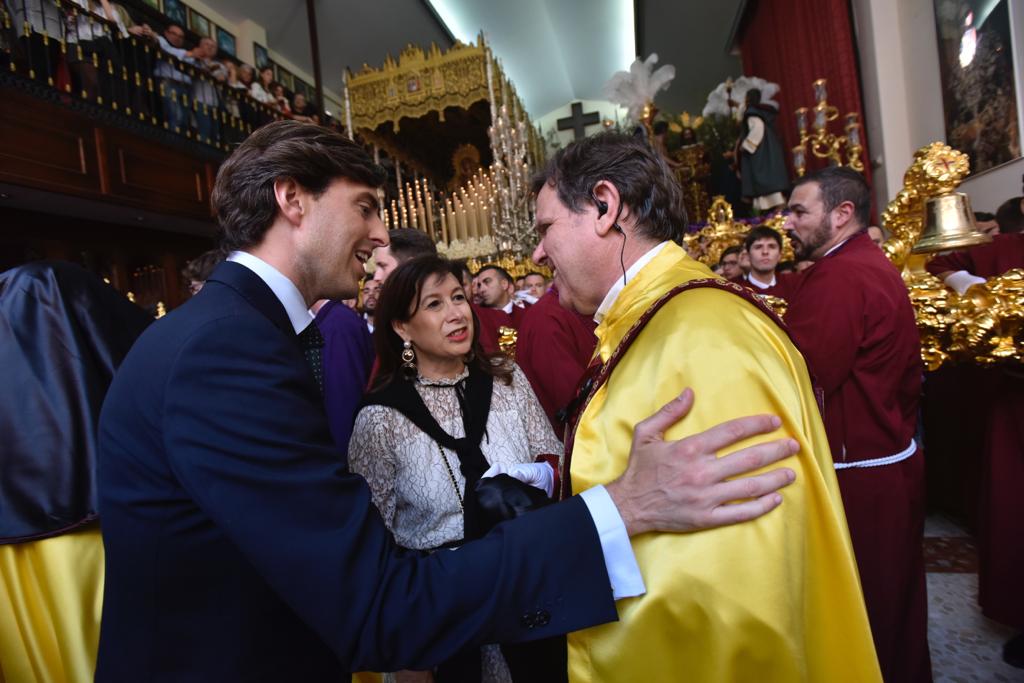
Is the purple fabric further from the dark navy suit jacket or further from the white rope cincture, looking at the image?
the white rope cincture

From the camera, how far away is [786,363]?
41.9 inches

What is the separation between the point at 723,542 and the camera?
0.93m

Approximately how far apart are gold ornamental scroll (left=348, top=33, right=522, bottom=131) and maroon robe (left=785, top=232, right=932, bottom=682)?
24.9ft

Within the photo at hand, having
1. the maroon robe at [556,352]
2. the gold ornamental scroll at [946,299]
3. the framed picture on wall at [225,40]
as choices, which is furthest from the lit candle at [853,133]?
the framed picture on wall at [225,40]

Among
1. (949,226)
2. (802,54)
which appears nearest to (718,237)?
(949,226)

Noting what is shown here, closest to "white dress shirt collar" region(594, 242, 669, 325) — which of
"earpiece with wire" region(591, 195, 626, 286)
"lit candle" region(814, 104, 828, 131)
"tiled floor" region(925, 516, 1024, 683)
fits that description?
"earpiece with wire" region(591, 195, 626, 286)

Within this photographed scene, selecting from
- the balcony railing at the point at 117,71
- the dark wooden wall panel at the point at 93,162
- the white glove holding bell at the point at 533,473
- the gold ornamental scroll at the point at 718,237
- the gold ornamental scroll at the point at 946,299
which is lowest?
the white glove holding bell at the point at 533,473

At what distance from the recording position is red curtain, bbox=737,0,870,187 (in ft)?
23.7

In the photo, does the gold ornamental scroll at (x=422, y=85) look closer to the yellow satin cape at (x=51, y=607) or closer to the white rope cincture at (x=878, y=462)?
the white rope cincture at (x=878, y=462)

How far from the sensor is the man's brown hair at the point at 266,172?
3.88ft

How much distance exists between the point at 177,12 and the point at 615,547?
11221mm

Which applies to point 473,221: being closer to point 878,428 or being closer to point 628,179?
point 878,428

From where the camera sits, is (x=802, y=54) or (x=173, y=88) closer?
(x=173, y=88)

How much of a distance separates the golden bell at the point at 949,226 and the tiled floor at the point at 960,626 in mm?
1834
